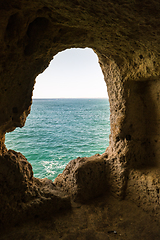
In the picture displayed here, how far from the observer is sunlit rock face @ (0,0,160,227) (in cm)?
224

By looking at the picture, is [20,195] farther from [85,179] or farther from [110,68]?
[110,68]

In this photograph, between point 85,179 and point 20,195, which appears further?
point 85,179

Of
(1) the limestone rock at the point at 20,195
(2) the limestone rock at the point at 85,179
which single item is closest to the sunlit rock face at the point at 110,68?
(1) the limestone rock at the point at 20,195

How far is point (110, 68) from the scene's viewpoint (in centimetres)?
428

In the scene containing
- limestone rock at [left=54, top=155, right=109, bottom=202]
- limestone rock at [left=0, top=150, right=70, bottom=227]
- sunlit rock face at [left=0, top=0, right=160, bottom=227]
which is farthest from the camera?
limestone rock at [left=54, top=155, right=109, bottom=202]

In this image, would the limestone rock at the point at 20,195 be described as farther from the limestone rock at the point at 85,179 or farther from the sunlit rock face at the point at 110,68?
the limestone rock at the point at 85,179

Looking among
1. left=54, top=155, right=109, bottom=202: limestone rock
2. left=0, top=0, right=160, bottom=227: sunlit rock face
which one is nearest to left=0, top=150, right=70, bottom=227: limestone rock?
left=0, top=0, right=160, bottom=227: sunlit rock face

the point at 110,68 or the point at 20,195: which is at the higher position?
the point at 110,68

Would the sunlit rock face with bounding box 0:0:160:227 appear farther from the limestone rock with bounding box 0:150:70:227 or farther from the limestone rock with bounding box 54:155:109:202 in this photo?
the limestone rock with bounding box 54:155:109:202

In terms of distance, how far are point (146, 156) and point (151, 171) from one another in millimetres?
432

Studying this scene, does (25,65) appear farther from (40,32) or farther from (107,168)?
(107,168)

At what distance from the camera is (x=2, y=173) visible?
3.10m

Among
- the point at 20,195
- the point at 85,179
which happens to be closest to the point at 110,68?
the point at 85,179

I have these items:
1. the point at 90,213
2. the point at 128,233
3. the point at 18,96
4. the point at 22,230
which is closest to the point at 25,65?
the point at 18,96
